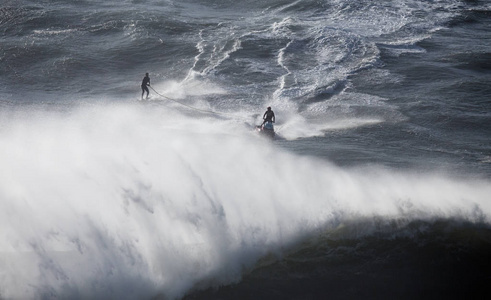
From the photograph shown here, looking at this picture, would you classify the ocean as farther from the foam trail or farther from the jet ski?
the jet ski

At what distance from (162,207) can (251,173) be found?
3536mm

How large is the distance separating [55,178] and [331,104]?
16337 millimetres

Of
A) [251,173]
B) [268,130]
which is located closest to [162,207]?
[251,173]

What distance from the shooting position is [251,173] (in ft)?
53.9

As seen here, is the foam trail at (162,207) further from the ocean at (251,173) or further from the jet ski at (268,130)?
the jet ski at (268,130)

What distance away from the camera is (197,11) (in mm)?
44938

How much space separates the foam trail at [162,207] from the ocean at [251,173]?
0.16ft

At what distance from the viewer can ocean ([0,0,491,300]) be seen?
12.7m

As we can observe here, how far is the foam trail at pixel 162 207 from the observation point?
40.3ft

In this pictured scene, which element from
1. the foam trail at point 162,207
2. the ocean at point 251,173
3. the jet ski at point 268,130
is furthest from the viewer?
the jet ski at point 268,130

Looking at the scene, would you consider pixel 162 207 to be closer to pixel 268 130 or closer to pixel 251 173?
pixel 251 173

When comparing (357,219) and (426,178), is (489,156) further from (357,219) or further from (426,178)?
(357,219)

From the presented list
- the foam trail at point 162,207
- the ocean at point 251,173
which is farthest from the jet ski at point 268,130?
the foam trail at point 162,207

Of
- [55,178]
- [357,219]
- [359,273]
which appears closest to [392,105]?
[357,219]
